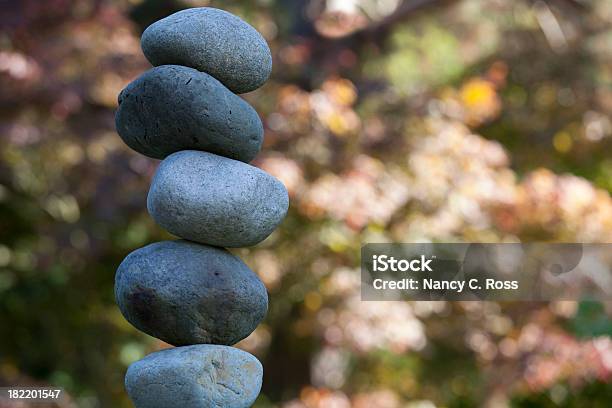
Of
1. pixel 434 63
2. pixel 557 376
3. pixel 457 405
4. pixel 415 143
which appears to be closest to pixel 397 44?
pixel 434 63

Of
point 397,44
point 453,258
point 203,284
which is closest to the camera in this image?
point 203,284

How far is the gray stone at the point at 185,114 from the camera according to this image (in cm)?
230

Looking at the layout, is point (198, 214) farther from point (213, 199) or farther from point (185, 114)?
point (185, 114)

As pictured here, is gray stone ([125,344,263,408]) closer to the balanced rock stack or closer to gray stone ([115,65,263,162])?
the balanced rock stack

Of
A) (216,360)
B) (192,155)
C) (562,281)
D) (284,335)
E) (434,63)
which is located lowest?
(284,335)

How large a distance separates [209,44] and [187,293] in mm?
688

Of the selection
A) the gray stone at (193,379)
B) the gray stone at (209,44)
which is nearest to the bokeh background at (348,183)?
the gray stone at (209,44)

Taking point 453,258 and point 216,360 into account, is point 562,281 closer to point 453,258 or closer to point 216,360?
point 453,258

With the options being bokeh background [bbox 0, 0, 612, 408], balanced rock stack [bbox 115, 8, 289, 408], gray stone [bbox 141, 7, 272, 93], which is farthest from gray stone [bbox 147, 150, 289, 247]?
bokeh background [bbox 0, 0, 612, 408]

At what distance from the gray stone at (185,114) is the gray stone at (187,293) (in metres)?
0.29

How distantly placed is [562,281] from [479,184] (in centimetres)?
90

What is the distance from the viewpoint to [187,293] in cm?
225

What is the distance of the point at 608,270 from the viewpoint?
5.63 meters

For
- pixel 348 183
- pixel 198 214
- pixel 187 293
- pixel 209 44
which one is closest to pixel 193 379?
pixel 187 293
